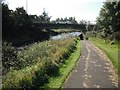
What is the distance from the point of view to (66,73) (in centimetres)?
2056

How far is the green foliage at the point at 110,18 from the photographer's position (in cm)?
5519

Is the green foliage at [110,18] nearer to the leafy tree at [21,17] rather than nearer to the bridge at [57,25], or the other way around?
the leafy tree at [21,17]

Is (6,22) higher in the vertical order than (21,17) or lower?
lower

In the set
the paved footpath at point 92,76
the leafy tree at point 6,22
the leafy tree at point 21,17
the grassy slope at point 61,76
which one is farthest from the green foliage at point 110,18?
the leafy tree at point 21,17

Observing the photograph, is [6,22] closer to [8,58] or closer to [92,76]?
[8,58]

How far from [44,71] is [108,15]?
131 ft

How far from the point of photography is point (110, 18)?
5634cm

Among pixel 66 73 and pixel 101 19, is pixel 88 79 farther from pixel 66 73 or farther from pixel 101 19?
pixel 101 19

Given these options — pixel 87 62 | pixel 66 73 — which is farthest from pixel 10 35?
pixel 66 73

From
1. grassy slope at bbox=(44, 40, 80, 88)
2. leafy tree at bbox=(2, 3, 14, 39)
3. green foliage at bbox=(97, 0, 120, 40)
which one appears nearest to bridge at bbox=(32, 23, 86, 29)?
leafy tree at bbox=(2, 3, 14, 39)

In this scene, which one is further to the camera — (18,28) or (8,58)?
(18,28)

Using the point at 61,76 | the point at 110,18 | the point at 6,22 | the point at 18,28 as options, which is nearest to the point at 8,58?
the point at 61,76

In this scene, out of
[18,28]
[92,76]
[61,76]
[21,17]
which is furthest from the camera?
[21,17]

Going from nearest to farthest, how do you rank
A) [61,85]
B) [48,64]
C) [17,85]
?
1. [17,85]
2. [61,85]
3. [48,64]
